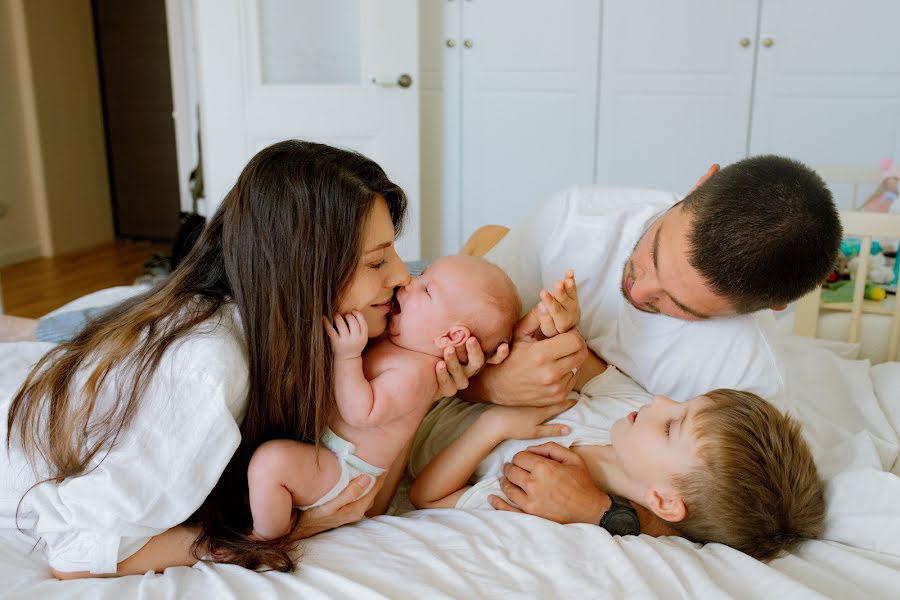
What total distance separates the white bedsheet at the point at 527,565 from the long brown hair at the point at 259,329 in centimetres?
8

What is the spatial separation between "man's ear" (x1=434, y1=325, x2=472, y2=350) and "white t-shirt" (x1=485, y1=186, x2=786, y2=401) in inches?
17.0

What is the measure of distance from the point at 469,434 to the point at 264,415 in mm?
388

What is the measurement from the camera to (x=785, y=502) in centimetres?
124

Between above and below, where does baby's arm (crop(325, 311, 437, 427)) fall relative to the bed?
above

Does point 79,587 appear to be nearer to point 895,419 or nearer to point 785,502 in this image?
point 785,502

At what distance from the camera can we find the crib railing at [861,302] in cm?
194

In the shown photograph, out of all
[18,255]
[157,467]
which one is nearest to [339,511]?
[157,467]

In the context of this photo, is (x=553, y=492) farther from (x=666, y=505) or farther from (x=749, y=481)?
(x=749, y=481)

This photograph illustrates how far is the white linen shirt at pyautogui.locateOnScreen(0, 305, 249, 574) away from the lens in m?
1.09

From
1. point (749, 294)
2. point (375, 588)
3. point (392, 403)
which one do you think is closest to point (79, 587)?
point (375, 588)

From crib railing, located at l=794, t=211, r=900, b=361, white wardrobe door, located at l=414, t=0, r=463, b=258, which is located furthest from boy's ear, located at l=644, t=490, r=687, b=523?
white wardrobe door, located at l=414, t=0, r=463, b=258

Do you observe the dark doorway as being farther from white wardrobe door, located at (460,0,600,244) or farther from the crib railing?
the crib railing

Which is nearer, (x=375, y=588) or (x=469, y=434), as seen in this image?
(x=375, y=588)

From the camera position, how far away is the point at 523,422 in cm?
143
